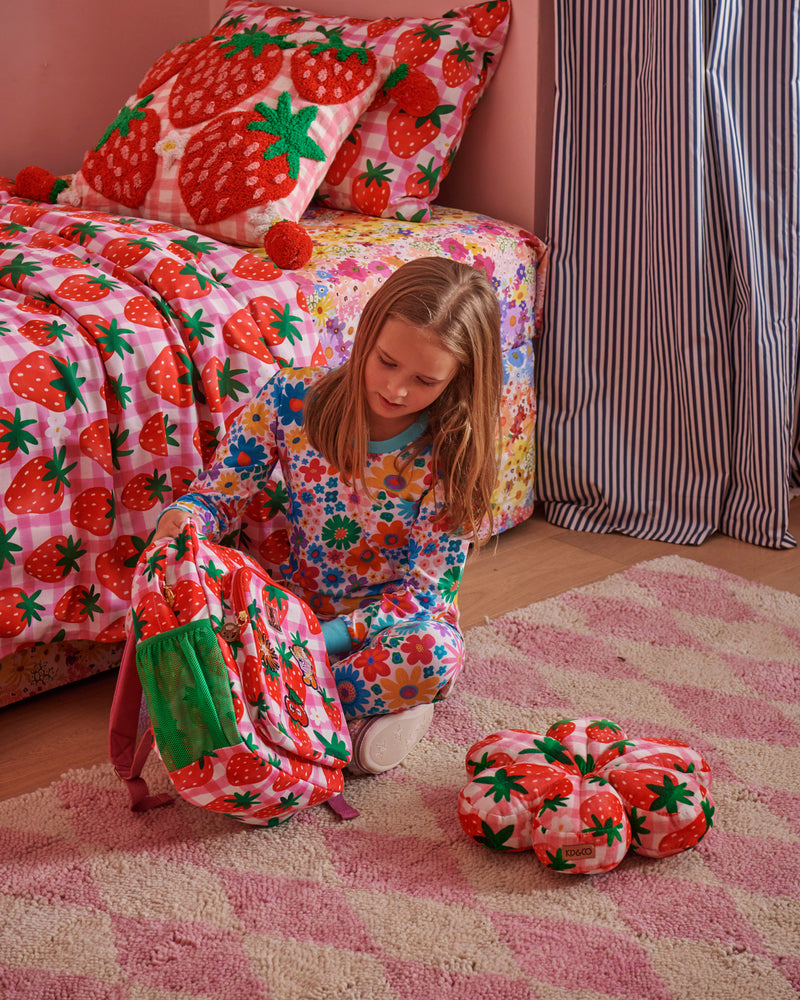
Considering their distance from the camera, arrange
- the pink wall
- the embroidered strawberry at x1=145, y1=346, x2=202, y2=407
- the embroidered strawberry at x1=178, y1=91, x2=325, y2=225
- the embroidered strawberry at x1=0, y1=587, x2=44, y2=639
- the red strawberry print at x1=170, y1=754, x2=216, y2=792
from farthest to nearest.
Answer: the pink wall < the embroidered strawberry at x1=178, y1=91, x2=325, y2=225 < the embroidered strawberry at x1=145, y1=346, x2=202, y2=407 < the embroidered strawberry at x1=0, y1=587, x2=44, y2=639 < the red strawberry print at x1=170, y1=754, x2=216, y2=792

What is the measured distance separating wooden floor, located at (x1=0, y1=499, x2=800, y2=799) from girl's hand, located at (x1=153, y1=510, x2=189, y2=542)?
32 cm

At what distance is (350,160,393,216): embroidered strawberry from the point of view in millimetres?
2082

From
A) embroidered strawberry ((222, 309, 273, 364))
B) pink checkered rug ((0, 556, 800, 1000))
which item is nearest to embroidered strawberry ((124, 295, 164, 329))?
embroidered strawberry ((222, 309, 273, 364))

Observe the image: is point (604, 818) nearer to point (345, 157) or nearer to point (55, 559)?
point (55, 559)

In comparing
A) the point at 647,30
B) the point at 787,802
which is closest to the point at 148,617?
the point at 787,802

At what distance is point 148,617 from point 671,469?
1295 millimetres

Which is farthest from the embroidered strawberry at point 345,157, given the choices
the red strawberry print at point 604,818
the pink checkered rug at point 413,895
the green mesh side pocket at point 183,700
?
the red strawberry print at point 604,818

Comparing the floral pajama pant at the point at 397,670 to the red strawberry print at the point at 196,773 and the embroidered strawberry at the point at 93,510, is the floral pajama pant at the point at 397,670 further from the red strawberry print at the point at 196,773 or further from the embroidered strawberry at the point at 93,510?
the embroidered strawberry at the point at 93,510

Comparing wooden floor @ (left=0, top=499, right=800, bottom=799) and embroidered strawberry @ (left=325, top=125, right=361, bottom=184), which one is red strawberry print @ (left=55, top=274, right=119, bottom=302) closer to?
wooden floor @ (left=0, top=499, right=800, bottom=799)

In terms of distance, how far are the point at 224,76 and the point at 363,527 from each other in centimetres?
112

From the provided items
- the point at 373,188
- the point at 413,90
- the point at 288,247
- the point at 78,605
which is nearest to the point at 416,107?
the point at 413,90

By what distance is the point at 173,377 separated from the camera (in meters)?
1.50

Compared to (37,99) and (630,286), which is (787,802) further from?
(37,99)

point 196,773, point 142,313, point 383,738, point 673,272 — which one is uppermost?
point 142,313
